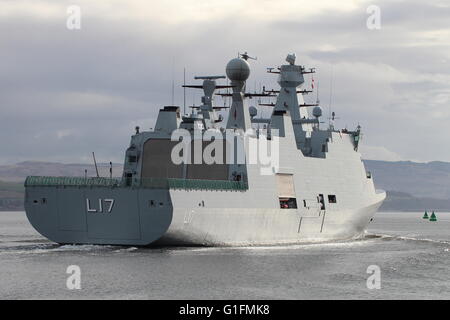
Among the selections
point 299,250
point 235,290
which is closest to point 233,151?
point 299,250

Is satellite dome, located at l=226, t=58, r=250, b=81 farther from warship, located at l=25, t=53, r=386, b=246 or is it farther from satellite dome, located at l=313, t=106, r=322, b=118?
satellite dome, located at l=313, t=106, r=322, b=118

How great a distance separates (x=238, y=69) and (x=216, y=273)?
18904mm

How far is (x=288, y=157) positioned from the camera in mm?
52156

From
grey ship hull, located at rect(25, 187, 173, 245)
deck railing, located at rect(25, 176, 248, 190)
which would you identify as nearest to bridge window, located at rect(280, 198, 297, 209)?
deck railing, located at rect(25, 176, 248, 190)

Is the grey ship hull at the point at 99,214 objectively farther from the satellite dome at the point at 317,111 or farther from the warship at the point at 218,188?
the satellite dome at the point at 317,111

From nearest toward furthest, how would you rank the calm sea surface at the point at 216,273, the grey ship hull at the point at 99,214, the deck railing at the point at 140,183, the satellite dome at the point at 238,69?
the calm sea surface at the point at 216,273, the grey ship hull at the point at 99,214, the deck railing at the point at 140,183, the satellite dome at the point at 238,69

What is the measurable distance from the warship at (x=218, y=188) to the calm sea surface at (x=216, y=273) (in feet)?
4.10

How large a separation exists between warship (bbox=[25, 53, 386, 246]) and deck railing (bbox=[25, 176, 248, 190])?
58 millimetres

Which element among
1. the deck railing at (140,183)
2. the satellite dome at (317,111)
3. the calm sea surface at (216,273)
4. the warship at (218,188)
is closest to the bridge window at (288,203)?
the warship at (218,188)

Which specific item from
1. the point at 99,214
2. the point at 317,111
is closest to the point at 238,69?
the point at 317,111

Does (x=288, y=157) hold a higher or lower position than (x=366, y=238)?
higher

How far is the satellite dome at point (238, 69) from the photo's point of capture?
51.9 metres
